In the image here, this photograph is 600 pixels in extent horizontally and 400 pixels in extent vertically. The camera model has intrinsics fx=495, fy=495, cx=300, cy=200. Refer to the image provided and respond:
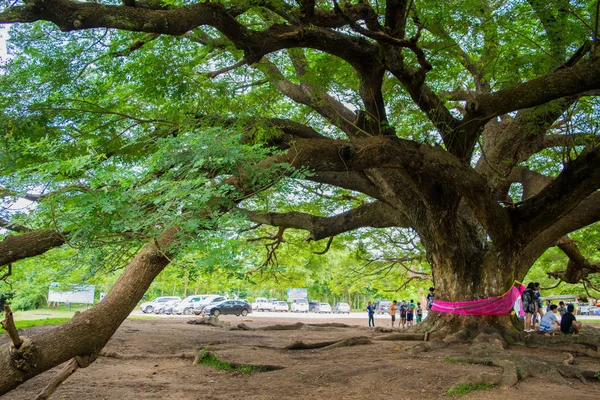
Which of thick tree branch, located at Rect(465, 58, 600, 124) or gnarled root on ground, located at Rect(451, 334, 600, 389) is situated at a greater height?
thick tree branch, located at Rect(465, 58, 600, 124)

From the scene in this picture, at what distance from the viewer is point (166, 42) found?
8516 millimetres

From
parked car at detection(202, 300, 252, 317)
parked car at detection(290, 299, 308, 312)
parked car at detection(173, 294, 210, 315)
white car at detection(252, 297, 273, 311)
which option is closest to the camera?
parked car at detection(202, 300, 252, 317)

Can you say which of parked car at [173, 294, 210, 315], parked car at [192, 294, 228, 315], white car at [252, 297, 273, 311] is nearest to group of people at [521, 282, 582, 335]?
parked car at [192, 294, 228, 315]

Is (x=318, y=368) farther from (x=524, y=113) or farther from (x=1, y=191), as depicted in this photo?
(x=524, y=113)

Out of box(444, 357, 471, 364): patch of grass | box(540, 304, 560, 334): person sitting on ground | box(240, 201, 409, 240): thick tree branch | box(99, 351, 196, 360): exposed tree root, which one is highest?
box(240, 201, 409, 240): thick tree branch

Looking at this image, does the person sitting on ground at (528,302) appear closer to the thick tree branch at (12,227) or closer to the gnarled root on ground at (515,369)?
the gnarled root on ground at (515,369)

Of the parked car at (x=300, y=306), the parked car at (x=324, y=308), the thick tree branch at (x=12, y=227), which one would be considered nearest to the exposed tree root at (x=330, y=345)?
the thick tree branch at (x=12, y=227)

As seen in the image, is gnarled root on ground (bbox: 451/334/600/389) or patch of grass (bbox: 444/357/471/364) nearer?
gnarled root on ground (bbox: 451/334/600/389)

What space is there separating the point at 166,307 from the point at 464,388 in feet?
104

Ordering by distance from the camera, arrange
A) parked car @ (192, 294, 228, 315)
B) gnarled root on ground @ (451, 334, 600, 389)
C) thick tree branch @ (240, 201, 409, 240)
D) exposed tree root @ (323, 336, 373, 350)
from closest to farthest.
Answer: gnarled root on ground @ (451, 334, 600, 389) < exposed tree root @ (323, 336, 373, 350) < thick tree branch @ (240, 201, 409, 240) < parked car @ (192, 294, 228, 315)

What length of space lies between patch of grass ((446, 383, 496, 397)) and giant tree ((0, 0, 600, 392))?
328 centimetres

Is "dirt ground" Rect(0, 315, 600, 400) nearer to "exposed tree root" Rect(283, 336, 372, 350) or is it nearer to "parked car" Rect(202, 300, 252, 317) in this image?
"exposed tree root" Rect(283, 336, 372, 350)

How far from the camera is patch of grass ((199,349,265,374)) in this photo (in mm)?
8492

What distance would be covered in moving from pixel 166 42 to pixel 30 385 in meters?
5.92
